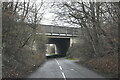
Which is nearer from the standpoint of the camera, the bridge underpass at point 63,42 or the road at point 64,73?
the road at point 64,73

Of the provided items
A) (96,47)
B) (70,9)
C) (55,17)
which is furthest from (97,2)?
(96,47)

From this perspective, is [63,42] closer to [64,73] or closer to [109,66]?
[109,66]

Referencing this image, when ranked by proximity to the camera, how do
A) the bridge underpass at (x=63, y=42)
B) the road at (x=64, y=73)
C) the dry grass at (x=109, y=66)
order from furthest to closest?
the bridge underpass at (x=63, y=42)
the dry grass at (x=109, y=66)
the road at (x=64, y=73)

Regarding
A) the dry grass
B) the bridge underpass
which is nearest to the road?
the dry grass

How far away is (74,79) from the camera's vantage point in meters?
11.6

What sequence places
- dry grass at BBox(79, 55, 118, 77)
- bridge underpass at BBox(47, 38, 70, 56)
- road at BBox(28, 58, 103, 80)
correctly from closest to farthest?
road at BBox(28, 58, 103, 80) → dry grass at BBox(79, 55, 118, 77) → bridge underpass at BBox(47, 38, 70, 56)

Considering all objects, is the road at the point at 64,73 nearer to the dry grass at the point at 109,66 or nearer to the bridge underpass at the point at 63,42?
the dry grass at the point at 109,66

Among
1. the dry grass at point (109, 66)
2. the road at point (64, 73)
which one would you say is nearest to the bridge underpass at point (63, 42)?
the road at point (64, 73)

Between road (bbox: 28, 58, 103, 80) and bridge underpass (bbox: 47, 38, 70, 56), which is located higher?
road (bbox: 28, 58, 103, 80)

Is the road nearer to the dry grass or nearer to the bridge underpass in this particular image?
the dry grass

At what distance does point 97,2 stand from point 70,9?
4.99 metres

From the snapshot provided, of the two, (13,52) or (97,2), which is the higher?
(97,2)

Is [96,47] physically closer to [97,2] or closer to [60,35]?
[97,2]

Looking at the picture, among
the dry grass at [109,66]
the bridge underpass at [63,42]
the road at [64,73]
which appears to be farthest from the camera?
the bridge underpass at [63,42]
